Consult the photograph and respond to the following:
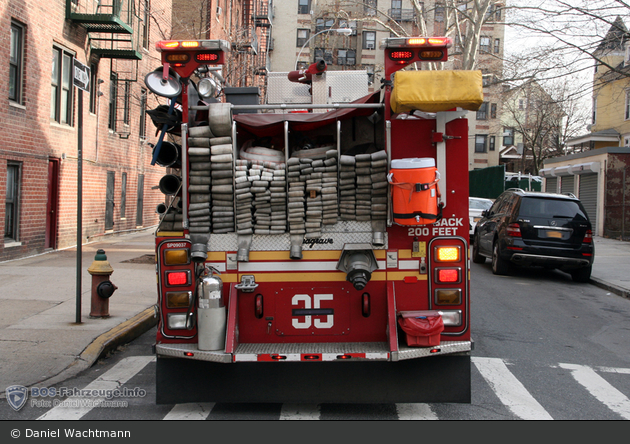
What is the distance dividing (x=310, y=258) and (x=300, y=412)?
1.32m

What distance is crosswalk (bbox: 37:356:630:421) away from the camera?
4.94 metres

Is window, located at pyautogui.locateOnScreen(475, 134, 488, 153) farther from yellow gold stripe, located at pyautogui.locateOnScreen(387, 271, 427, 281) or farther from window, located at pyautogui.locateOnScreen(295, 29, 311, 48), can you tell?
yellow gold stripe, located at pyautogui.locateOnScreen(387, 271, 427, 281)

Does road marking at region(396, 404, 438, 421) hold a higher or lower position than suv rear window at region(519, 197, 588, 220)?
lower

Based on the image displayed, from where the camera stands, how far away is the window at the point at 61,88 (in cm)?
1488

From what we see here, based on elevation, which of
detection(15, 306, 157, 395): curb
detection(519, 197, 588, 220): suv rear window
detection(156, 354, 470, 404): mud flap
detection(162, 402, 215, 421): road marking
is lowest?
detection(162, 402, 215, 421): road marking

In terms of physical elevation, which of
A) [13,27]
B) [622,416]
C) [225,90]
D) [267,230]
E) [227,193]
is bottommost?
[622,416]

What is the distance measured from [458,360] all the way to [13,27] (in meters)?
12.6

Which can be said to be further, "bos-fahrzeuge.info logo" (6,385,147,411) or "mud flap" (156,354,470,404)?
"bos-fahrzeuge.info logo" (6,385,147,411)

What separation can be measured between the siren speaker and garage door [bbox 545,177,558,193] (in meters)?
30.2

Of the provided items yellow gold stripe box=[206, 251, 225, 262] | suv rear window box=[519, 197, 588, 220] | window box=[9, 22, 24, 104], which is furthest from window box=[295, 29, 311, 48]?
yellow gold stripe box=[206, 251, 225, 262]

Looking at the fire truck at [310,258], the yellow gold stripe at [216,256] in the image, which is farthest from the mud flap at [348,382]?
the yellow gold stripe at [216,256]

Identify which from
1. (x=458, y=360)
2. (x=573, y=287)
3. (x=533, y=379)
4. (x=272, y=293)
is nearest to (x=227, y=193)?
(x=272, y=293)

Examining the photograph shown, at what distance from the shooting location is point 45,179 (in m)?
14.3

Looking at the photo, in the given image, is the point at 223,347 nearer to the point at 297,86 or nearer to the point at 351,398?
the point at 351,398
